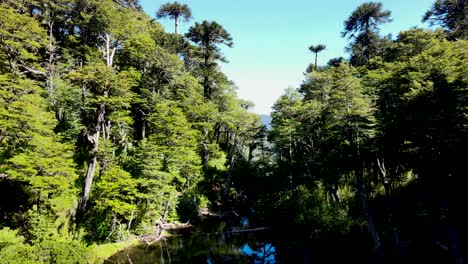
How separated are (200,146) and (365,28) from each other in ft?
97.7

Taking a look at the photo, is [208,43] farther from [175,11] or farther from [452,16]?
[452,16]

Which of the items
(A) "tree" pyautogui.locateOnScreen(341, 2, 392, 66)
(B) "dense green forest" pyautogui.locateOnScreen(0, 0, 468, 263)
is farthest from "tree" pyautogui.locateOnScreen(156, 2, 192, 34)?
(A) "tree" pyautogui.locateOnScreen(341, 2, 392, 66)

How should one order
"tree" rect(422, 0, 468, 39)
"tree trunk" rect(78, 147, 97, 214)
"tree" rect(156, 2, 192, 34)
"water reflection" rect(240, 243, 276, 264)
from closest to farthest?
1. "water reflection" rect(240, 243, 276, 264)
2. "tree trunk" rect(78, 147, 97, 214)
3. "tree" rect(422, 0, 468, 39)
4. "tree" rect(156, 2, 192, 34)

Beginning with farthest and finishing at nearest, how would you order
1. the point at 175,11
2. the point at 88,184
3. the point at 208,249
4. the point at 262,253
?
the point at 175,11, the point at 208,249, the point at 88,184, the point at 262,253

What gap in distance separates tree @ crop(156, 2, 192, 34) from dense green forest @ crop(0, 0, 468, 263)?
20.5ft

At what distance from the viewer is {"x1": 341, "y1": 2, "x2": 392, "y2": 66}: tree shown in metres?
38.7

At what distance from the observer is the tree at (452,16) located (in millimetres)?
33125

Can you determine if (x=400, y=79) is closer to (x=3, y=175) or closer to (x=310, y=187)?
(x=310, y=187)

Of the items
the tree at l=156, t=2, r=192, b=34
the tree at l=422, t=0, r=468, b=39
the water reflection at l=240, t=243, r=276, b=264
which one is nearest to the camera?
the water reflection at l=240, t=243, r=276, b=264

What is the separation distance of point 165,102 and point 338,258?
23168 millimetres

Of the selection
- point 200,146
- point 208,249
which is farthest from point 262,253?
point 200,146

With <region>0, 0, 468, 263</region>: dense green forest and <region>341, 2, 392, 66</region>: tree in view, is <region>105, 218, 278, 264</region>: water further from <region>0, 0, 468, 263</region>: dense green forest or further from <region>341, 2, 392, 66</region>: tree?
<region>341, 2, 392, 66</region>: tree

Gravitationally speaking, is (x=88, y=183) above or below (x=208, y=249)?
above

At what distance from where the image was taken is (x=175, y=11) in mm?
44031
